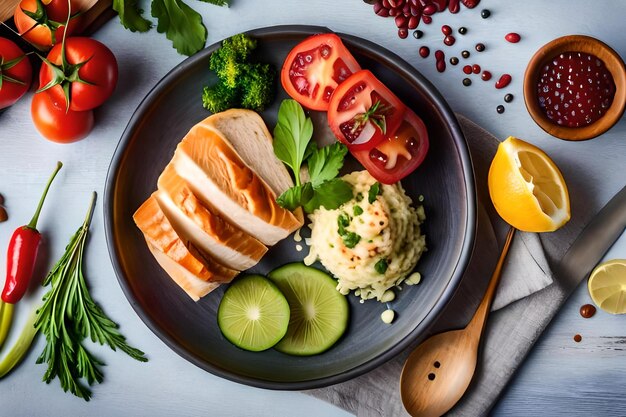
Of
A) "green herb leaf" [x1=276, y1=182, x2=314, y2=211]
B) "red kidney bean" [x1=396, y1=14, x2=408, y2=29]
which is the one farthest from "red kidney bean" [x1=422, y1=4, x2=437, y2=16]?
"green herb leaf" [x1=276, y1=182, x2=314, y2=211]

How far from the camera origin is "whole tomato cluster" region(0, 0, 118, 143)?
3729mm

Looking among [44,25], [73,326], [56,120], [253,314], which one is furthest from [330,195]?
[44,25]

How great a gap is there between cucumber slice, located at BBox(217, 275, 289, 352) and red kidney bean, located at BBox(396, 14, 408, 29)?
1.74 meters

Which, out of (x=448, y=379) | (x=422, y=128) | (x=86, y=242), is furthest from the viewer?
(x=86, y=242)

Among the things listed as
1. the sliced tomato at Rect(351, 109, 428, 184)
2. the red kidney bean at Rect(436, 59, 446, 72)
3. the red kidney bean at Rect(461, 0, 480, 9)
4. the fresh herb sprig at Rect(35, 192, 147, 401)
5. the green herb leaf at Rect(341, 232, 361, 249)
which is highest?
the red kidney bean at Rect(461, 0, 480, 9)

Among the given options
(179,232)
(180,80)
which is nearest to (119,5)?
(180,80)

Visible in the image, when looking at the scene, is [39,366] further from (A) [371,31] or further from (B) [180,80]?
(A) [371,31]

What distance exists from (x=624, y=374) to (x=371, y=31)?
2589mm

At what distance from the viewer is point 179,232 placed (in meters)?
3.69

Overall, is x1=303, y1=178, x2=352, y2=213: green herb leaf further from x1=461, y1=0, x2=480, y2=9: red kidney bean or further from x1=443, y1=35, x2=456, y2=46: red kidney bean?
x1=461, y1=0, x2=480, y2=9: red kidney bean

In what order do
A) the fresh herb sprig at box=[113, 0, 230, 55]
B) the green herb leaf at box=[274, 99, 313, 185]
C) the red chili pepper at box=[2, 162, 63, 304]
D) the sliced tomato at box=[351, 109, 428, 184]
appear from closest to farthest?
1. the sliced tomato at box=[351, 109, 428, 184]
2. the green herb leaf at box=[274, 99, 313, 185]
3. the fresh herb sprig at box=[113, 0, 230, 55]
4. the red chili pepper at box=[2, 162, 63, 304]

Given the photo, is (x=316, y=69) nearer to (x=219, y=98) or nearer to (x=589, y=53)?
(x=219, y=98)

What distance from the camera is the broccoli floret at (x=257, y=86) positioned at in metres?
3.76

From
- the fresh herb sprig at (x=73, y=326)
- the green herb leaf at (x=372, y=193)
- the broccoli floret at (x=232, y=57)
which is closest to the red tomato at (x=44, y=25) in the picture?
the broccoli floret at (x=232, y=57)
